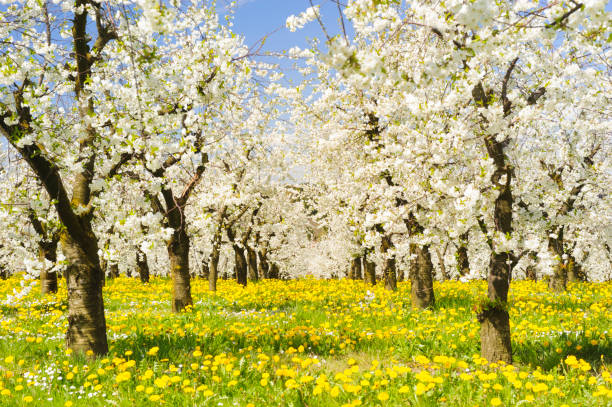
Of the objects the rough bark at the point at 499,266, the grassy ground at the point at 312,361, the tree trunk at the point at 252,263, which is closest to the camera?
the grassy ground at the point at 312,361

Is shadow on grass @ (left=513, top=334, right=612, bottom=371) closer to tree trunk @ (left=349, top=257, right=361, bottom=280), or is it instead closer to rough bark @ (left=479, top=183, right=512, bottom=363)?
rough bark @ (left=479, top=183, right=512, bottom=363)

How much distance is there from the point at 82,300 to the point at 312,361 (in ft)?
10.7

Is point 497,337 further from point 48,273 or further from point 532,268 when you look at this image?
point 48,273

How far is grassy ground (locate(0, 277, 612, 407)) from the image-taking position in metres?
4.17

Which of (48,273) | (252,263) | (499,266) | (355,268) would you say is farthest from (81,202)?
(355,268)

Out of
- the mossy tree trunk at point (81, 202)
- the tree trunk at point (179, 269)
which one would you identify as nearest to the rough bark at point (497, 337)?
the mossy tree trunk at point (81, 202)

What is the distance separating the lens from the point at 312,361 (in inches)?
214

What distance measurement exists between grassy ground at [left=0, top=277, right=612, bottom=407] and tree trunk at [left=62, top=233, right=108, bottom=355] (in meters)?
0.25

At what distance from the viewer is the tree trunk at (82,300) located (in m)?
5.57

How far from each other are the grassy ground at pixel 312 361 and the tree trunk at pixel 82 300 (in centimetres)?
25

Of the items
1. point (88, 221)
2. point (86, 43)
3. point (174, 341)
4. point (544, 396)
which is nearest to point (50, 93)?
point (86, 43)

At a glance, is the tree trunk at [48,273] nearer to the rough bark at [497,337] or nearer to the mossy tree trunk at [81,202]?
the mossy tree trunk at [81,202]

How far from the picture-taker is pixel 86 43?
5.99 metres

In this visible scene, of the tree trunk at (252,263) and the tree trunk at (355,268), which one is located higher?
the tree trunk at (252,263)
